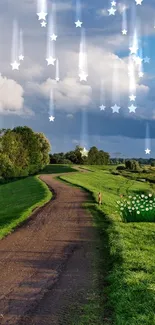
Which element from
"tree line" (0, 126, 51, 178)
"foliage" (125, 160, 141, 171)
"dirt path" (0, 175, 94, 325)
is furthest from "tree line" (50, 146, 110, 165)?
"dirt path" (0, 175, 94, 325)

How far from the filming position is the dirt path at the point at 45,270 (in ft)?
31.1

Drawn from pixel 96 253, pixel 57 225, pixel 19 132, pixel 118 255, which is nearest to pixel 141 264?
pixel 118 255

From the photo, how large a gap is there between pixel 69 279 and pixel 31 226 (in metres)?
9.85

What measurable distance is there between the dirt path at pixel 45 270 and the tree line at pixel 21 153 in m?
64.7

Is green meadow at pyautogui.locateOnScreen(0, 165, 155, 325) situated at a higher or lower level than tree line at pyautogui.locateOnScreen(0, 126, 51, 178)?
lower

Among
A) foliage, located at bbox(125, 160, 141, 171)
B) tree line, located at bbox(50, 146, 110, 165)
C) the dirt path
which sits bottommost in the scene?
the dirt path

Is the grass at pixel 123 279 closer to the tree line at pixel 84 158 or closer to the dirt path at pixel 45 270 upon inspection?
the dirt path at pixel 45 270

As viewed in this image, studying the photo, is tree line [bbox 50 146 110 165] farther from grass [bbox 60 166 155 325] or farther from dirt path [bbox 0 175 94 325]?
grass [bbox 60 166 155 325]

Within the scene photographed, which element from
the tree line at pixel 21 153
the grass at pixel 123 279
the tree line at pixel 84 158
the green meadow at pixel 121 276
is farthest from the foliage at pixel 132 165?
the grass at pixel 123 279

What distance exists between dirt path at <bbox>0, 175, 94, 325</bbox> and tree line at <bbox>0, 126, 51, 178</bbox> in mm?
64714

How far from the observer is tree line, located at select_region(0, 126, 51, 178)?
285ft

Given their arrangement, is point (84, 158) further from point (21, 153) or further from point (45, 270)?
point (45, 270)

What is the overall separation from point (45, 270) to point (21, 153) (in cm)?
8067

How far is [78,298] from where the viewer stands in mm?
10297
